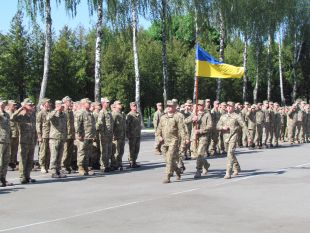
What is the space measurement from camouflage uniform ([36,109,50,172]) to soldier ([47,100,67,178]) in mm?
1047

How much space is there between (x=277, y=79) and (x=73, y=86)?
83.3 feet

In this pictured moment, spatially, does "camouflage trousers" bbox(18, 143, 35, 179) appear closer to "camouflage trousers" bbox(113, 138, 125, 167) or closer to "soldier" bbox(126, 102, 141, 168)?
"camouflage trousers" bbox(113, 138, 125, 167)

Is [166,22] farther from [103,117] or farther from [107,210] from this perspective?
[107,210]

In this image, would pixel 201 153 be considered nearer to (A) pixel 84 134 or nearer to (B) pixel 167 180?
(B) pixel 167 180

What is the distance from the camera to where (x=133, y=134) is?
56.6 feet

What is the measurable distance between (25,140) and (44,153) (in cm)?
223

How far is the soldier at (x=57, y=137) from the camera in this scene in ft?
47.1

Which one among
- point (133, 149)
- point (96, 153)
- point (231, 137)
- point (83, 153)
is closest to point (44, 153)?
point (83, 153)

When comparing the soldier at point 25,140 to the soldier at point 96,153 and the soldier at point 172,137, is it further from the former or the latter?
the soldier at point 172,137

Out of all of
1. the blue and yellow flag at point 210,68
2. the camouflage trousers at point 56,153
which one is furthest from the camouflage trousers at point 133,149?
the camouflage trousers at point 56,153

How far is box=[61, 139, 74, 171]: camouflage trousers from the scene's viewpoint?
620 inches

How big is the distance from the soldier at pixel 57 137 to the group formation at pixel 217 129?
243 cm

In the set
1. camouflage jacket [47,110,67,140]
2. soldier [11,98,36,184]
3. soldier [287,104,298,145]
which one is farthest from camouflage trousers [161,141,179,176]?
soldier [287,104,298,145]

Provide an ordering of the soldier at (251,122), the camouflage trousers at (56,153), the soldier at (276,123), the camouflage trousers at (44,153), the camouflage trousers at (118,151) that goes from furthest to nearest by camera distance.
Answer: the soldier at (276,123) → the soldier at (251,122) → the camouflage trousers at (118,151) → the camouflage trousers at (44,153) → the camouflage trousers at (56,153)
